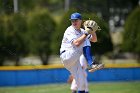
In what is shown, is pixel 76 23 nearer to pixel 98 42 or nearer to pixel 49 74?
pixel 49 74

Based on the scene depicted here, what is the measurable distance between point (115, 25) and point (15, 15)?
10039 mm

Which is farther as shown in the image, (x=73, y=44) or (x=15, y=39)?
(x=15, y=39)

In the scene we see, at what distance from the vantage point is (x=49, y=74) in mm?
18969

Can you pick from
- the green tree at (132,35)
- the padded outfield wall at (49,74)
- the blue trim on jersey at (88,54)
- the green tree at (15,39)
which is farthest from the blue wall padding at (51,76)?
the green tree at (15,39)

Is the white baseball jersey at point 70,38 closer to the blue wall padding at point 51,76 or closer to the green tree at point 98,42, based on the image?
the blue wall padding at point 51,76

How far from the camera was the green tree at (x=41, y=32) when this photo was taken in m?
29.5

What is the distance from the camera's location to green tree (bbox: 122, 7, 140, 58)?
26756mm

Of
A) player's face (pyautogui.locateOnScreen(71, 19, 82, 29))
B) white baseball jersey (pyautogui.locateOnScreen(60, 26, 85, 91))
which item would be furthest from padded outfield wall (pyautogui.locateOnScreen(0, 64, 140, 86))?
player's face (pyautogui.locateOnScreen(71, 19, 82, 29))

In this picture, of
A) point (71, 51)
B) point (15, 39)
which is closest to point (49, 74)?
point (71, 51)

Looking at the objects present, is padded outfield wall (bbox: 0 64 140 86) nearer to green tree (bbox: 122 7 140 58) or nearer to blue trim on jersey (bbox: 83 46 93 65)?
green tree (bbox: 122 7 140 58)

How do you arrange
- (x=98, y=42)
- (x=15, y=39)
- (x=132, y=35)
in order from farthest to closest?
(x=15, y=39), (x=132, y=35), (x=98, y=42)

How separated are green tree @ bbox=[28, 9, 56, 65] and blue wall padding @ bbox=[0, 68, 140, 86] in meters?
10.6

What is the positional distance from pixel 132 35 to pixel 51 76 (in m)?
9.43

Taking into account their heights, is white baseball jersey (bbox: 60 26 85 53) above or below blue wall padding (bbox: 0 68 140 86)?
above
